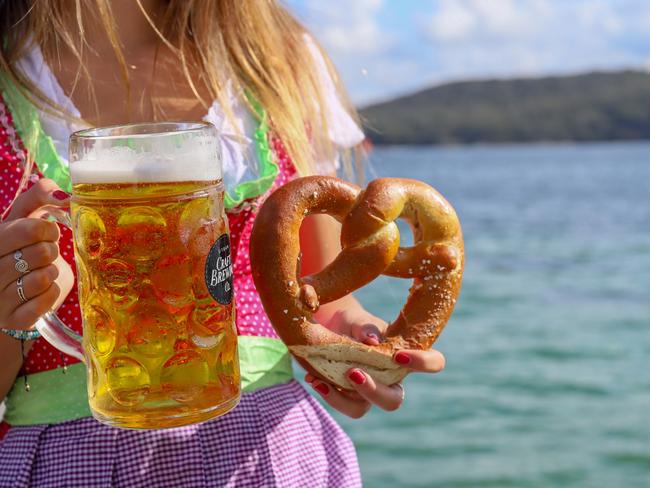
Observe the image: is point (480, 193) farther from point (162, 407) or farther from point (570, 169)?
point (162, 407)

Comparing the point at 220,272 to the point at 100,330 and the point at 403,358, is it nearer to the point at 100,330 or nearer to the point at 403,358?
the point at 100,330

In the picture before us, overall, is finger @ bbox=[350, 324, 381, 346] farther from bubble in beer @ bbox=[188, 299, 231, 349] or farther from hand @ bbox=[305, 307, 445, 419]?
bubble in beer @ bbox=[188, 299, 231, 349]

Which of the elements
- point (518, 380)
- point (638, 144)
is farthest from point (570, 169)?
point (518, 380)

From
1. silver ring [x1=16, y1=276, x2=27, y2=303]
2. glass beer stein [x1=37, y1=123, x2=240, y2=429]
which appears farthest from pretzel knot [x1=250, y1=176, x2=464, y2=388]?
silver ring [x1=16, y1=276, x2=27, y2=303]

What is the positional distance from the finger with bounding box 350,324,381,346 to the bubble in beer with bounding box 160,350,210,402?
34 cm

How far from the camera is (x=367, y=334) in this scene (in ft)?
5.21

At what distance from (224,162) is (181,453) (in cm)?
57

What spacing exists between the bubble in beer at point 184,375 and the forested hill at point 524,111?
54.3 meters

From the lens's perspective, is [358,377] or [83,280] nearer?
[83,280]

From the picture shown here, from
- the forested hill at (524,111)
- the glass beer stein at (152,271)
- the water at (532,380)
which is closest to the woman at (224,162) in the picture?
the glass beer stein at (152,271)

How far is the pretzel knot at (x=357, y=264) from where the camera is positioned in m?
1.49

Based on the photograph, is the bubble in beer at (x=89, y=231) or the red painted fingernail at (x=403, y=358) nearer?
the bubble in beer at (x=89, y=231)

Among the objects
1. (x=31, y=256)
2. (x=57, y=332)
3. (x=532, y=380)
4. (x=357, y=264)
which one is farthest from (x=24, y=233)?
(x=532, y=380)

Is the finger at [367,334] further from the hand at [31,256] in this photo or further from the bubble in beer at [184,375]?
the hand at [31,256]
